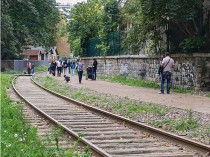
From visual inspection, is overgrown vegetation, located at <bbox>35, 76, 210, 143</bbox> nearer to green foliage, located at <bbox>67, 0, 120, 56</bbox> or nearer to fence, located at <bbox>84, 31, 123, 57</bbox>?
fence, located at <bbox>84, 31, 123, 57</bbox>

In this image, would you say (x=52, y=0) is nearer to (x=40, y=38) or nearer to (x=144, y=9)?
(x=40, y=38)

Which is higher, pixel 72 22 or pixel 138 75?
pixel 72 22

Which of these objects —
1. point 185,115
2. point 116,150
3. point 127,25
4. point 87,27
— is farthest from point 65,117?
point 87,27

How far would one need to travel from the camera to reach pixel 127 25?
4212 centimetres

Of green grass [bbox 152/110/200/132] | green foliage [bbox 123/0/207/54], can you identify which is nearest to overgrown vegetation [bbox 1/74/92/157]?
green grass [bbox 152/110/200/132]

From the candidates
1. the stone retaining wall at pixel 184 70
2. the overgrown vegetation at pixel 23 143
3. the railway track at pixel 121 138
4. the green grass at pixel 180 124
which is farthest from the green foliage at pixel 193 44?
the overgrown vegetation at pixel 23 143

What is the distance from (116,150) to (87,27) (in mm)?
41940

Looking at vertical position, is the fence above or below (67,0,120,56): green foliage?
below

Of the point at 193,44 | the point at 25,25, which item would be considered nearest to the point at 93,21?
the point at 25,25

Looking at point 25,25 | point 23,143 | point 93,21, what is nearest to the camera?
point 23,143

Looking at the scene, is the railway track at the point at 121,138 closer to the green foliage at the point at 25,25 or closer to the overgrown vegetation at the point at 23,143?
the overgrown vegetation at the point at 23,143

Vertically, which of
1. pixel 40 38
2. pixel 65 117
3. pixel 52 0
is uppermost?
pixel 52 0

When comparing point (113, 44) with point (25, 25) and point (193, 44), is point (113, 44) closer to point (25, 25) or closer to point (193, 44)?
point (193, 44)

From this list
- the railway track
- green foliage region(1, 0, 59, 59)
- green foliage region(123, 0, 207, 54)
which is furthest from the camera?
green foliage region(1, 0, 59, 59)
